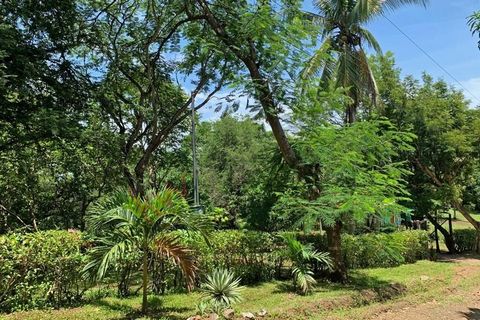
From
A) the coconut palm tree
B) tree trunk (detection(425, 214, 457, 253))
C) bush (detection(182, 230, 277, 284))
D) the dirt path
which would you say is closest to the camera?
the dirt path

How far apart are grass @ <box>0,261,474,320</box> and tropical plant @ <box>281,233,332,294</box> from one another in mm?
258

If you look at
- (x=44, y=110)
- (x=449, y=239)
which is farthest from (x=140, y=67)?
(x=449, y=239)

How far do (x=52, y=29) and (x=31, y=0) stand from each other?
963 millimetres

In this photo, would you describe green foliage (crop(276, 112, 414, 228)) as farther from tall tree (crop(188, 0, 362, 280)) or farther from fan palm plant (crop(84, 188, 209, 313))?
fan palm plant (crop(84, 188, 209, 313))

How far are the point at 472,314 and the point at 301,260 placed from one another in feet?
12.0

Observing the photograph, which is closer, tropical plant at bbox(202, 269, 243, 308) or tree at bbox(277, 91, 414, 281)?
tropical plant at bbox(202, 269, 243, 308)

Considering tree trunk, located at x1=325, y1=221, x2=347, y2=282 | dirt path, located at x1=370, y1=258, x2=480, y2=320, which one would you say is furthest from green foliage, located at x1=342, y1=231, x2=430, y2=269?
dirt path, located at x1=370, y1=258, x2=480, y2=320

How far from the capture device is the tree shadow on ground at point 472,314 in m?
8.33

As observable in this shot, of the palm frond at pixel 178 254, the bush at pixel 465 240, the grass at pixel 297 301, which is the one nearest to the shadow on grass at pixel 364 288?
the grass at pixel 297 301

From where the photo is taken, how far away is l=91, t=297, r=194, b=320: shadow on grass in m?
6.96

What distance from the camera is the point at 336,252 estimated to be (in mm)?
10867

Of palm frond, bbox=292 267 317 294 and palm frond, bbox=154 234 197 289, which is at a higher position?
palm frond, bbox=154 234 197 289

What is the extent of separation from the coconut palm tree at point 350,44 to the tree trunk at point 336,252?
6.19 m

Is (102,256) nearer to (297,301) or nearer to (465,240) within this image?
(297,301)
